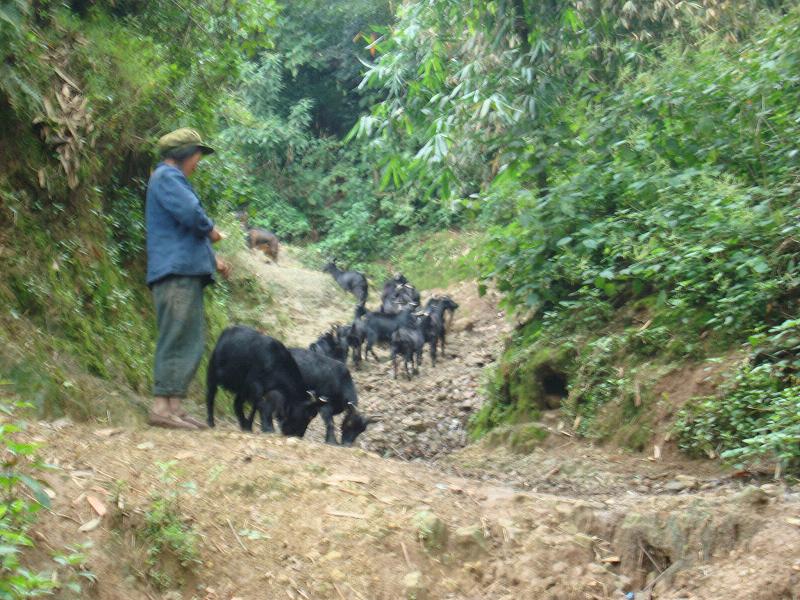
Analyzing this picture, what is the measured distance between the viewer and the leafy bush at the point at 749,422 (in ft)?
19.4

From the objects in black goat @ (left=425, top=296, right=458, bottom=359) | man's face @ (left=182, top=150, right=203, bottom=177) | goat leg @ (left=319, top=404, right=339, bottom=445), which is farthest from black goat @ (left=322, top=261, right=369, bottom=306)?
man's face @ (left=182, top=150, right=203, bottom=177)

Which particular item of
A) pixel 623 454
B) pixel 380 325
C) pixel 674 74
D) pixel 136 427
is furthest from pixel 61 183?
pixel 380 325

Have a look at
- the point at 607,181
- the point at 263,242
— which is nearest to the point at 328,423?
the point at 607,181

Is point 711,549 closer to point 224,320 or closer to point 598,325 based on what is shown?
point 598,325

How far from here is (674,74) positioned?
9.39 m

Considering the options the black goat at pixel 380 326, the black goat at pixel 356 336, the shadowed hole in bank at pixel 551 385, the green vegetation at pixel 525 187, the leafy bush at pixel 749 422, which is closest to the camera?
the leafy bush at pixel 749 422

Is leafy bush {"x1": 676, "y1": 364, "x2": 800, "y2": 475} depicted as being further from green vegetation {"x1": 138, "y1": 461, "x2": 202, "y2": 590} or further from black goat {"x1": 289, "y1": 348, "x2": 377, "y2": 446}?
black goat {"x1": 289, "y1": 348, "x2": 377, "y2": 446}

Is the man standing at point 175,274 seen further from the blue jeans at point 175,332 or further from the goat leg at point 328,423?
the goat leg at point 328,423

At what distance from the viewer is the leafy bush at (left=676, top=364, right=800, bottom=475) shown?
19.4ft

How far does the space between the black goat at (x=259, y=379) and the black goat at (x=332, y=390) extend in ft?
3.38

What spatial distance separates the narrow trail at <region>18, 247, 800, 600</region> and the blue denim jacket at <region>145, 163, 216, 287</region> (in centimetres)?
128

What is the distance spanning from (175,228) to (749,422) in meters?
4.60

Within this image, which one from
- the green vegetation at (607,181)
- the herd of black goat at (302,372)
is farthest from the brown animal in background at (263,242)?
the green vegetation at (607,181)

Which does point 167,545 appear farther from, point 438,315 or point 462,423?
point 438,315
